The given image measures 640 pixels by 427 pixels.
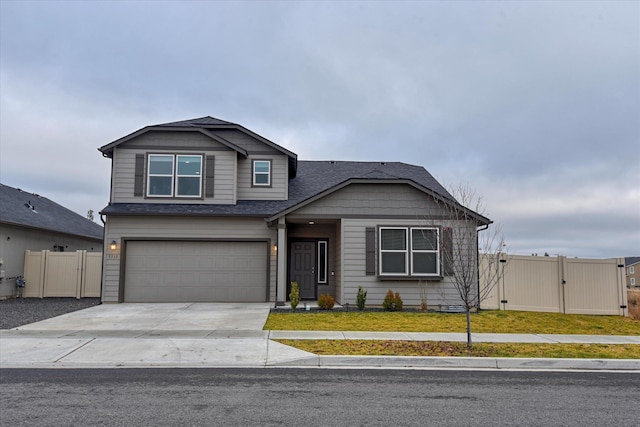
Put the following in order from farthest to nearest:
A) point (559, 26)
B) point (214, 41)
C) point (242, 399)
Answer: point (214, 41) → point (559, 26) → point (242, 399)

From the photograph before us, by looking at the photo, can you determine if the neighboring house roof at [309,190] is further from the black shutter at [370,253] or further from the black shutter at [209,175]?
the black shutter at [370,253]

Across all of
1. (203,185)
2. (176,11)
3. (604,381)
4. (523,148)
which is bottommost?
(604,381)

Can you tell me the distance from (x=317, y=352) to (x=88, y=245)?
21.9 m

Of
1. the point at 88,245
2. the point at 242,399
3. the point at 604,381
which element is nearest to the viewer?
the point at 242,399

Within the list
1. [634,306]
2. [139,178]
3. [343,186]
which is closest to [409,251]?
[343,186]

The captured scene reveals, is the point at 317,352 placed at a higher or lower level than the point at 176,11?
lower

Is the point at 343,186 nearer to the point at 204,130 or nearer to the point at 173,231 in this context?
the point at 204,130

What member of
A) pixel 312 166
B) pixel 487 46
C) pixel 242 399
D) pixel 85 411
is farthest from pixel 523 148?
pixel 85 411

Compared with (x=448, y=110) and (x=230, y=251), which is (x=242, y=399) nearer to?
(x=230, y=251)

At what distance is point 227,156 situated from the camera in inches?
642

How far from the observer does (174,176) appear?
52.6 feet

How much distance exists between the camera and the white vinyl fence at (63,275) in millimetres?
17188

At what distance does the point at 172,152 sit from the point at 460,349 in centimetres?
1235

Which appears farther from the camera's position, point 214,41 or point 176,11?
point 214,41
